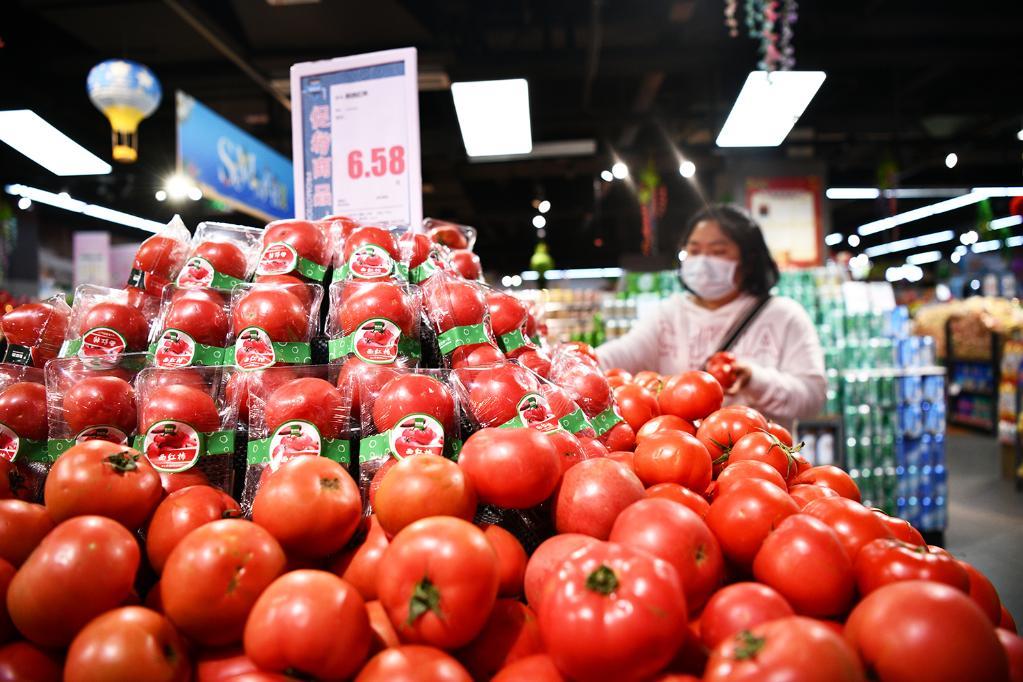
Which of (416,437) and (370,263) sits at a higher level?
(370,263)

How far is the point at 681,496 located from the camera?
3.87ft

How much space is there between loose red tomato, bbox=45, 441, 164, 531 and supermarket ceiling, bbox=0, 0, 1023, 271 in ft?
15.4

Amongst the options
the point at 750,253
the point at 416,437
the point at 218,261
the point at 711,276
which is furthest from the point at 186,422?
the point at 750,253

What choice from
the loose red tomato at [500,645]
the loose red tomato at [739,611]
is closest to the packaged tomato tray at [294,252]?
the loose red tomato at [500,645]

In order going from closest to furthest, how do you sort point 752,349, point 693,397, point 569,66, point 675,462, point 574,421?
point 675,462 < point 574,421 < point 693,397 < point 752,349 < point 569,66

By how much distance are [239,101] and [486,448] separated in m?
9.78

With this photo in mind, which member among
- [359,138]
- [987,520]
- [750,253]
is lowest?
[987,520]

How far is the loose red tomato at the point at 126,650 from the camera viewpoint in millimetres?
797

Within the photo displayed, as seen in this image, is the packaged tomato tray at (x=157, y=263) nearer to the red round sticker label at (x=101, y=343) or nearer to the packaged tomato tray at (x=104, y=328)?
the packaged tomato tray at (x=104, y=328)

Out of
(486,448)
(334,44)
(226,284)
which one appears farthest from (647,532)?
(334,44)

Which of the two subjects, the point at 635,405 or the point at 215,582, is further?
the point at 635,405

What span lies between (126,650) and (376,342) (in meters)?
0.81

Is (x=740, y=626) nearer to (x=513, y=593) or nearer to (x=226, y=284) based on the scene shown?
(x=513, y=593)

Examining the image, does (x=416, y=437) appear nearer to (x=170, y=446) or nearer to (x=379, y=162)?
(x=170, y=446)
